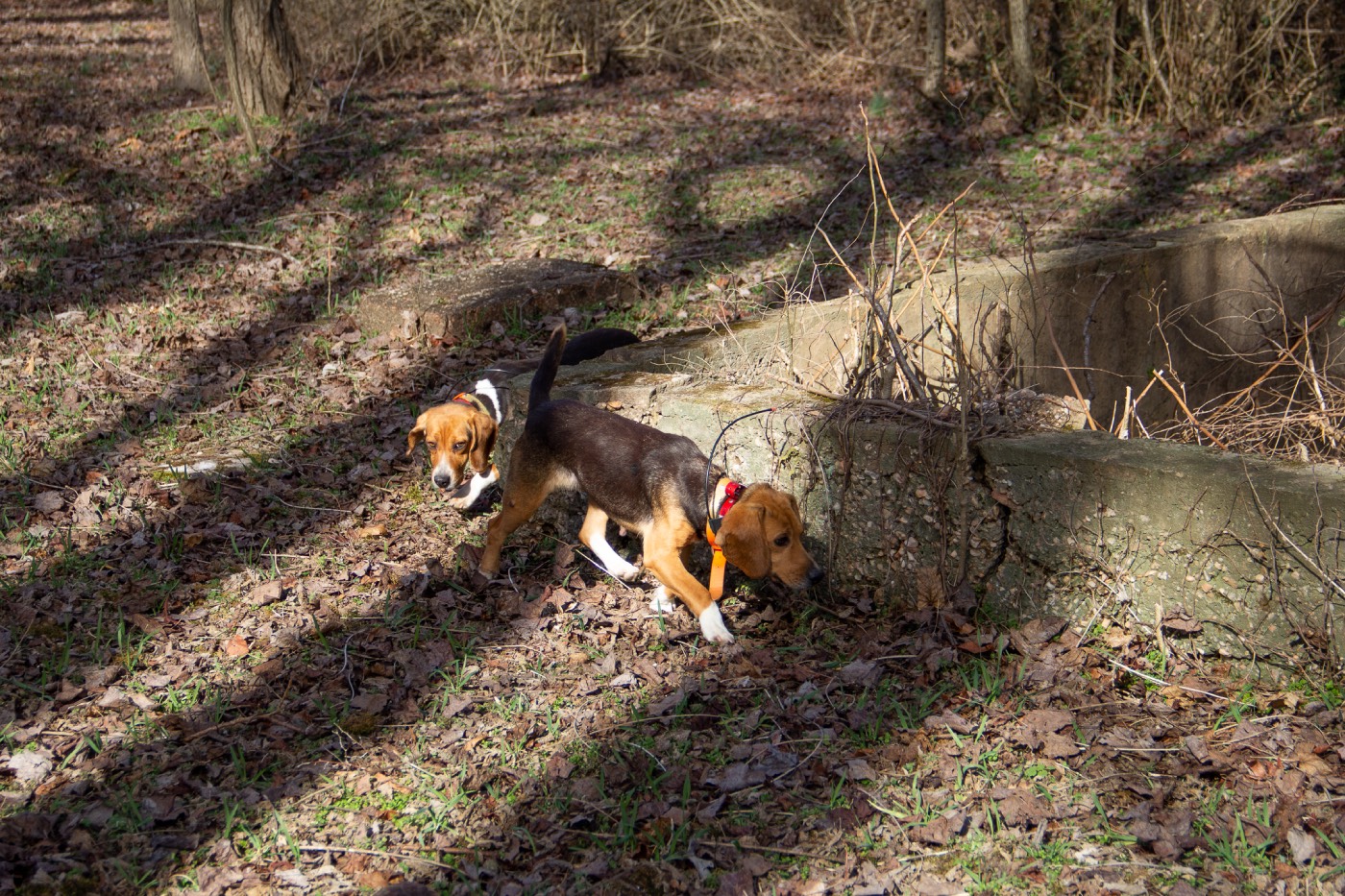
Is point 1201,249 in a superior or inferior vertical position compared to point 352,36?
inferior

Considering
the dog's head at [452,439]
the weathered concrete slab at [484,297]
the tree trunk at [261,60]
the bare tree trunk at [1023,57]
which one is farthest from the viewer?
the bare tree trunk at [1023,57]

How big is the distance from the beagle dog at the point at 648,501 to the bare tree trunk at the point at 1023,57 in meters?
9.34

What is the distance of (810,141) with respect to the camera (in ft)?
41.6

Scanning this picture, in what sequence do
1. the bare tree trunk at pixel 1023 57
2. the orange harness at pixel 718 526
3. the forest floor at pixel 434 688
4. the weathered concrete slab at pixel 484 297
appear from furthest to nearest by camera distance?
1. the bare tree trunk at pixel 1023 57
2. the weathered concrete slab at pixel 484 297
3. the orange harness at pixel 718 526
4. the forest floor at pixel 434 688

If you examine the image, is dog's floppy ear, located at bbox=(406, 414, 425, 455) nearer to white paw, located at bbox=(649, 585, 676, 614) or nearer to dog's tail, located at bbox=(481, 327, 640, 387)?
dog's tail, located at bbox=(481, 327, 640, 387)

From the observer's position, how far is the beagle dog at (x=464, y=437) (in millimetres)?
5562

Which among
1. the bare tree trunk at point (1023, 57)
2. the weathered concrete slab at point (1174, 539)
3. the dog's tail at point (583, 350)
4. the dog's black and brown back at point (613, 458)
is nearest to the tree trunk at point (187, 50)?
the dog's tail at point (583, 350)

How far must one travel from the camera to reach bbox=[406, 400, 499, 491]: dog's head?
555cm

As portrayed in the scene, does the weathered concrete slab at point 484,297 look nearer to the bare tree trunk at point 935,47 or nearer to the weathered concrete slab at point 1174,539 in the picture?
the weathered concrete slab at point 1174,539

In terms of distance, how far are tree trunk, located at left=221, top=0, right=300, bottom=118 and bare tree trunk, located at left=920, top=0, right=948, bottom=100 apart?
7.30 meters

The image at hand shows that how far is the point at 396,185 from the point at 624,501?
23.9 feet

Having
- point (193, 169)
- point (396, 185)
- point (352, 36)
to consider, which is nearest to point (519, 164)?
point (396, 185)

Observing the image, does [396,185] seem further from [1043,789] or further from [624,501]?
[1043,789]

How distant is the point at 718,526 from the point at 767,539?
24cm
